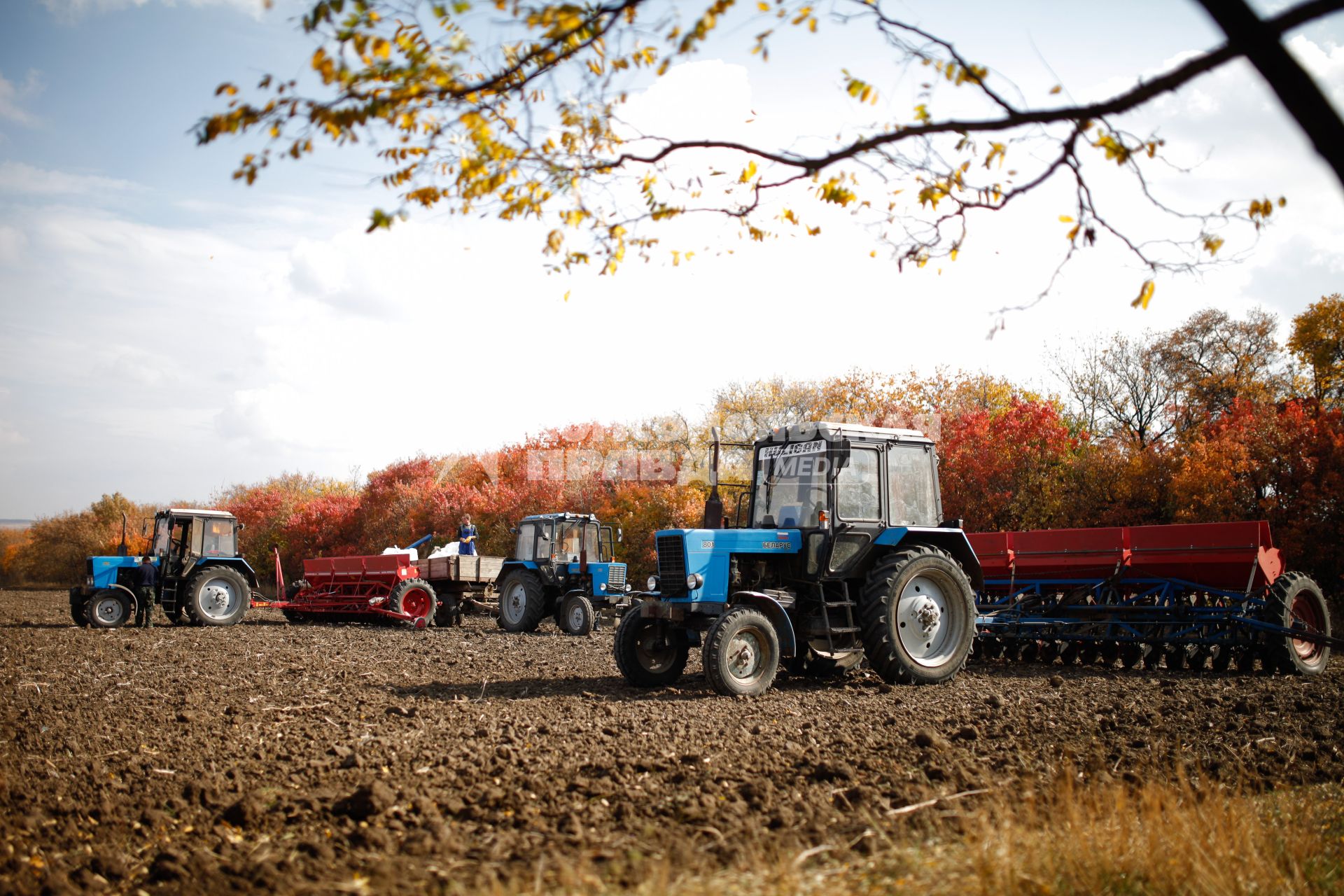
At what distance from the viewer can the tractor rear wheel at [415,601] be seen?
54.3 ft

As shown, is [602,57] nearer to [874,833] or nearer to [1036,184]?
[1036,184]

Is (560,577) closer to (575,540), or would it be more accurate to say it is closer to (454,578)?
(575,540)

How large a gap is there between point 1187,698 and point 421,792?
6168 mm

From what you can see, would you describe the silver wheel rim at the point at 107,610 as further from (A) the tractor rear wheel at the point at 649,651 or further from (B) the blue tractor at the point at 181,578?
(A) the tractor rear wheel at the point at 649,651

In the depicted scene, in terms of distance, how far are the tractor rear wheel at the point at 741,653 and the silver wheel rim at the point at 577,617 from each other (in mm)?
7204

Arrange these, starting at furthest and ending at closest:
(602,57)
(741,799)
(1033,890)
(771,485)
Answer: (771,485)
(741,799)
(602,57)
(1033,890)

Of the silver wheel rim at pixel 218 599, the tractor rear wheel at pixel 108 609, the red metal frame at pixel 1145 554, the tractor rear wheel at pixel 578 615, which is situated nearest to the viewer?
the red metal frame at pixel 1145 554

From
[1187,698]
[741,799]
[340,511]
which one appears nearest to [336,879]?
[741,799]

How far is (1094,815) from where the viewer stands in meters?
3.96

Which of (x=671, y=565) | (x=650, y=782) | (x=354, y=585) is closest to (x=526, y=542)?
(x=354, y=585)

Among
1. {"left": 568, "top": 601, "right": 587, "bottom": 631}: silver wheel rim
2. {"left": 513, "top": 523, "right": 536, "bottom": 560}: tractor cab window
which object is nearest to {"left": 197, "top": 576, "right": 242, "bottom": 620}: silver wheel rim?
Result: {"left": 513, "top": 523, "right": 536, "bottom": 560}: tractor cab window

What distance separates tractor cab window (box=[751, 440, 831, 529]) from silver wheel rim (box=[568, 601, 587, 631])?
6659 millimetres

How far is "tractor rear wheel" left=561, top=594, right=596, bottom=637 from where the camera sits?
14.8 meters

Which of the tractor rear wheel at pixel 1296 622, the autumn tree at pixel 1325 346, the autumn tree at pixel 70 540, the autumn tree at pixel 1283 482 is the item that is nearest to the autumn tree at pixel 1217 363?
the autumn tree at pixel 1325 346
